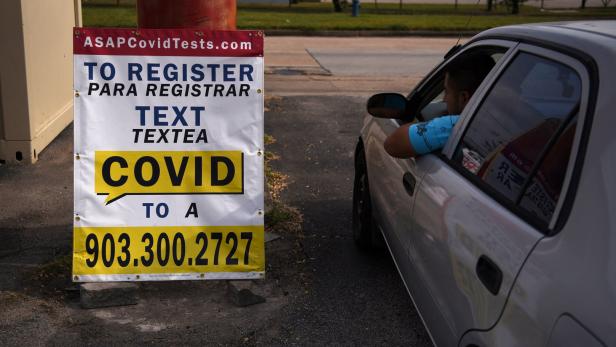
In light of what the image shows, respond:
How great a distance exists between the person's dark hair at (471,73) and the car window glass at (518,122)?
0.58 m

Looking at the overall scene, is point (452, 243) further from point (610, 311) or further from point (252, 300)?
point (252, 300)

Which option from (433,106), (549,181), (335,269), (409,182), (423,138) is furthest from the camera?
(335,269)

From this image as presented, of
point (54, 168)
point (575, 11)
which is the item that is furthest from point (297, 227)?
point (575, 11)

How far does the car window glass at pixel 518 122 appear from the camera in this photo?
272 centimetres

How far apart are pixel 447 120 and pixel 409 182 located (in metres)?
0.36

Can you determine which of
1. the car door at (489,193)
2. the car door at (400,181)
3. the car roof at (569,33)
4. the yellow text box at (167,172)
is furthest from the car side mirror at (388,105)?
the car roof at (569,33)

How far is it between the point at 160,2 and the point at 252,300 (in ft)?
6.21

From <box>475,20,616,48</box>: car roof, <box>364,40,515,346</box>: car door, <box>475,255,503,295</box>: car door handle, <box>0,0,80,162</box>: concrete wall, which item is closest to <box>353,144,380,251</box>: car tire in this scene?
<box>364,40,515,346</box>: car door

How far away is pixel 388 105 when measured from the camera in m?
4.63

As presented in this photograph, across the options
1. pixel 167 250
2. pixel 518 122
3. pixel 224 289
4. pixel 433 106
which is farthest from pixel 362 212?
pixel 518 122

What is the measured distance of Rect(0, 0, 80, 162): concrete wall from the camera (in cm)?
724

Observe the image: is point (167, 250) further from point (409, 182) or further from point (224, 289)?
point (409, 182)

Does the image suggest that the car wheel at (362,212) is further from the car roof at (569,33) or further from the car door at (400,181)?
the car roof at (569,33)

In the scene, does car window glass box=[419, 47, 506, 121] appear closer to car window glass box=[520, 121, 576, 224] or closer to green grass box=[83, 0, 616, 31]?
car window glass box=[520, 121, 576, 224]
